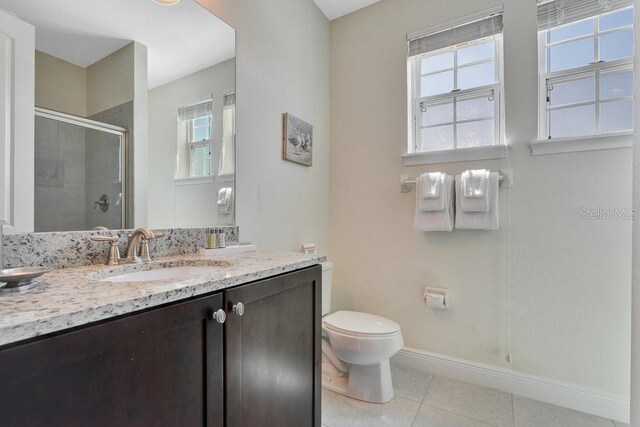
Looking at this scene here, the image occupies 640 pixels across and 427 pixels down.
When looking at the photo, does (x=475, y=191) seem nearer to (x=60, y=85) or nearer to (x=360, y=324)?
(x=360, y=324)

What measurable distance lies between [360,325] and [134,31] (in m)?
1.78

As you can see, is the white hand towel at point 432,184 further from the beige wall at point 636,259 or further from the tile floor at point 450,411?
the tile floor at point 450,411

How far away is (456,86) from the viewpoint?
6.66ft

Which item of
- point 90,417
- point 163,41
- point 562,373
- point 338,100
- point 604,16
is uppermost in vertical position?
point 604,16

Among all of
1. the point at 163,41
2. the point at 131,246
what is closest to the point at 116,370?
the point at 131,246

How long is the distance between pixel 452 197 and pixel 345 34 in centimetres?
155

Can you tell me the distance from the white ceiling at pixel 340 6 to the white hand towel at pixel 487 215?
1.56 m

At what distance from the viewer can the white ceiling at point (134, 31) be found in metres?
0.94

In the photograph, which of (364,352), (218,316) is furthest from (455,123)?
(218,316)

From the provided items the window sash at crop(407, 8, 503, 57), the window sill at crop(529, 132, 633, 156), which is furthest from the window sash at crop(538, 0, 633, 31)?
the window sill at crop(529, 132, 633, 156)

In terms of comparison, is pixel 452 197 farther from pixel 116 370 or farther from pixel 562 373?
pixel 116 370

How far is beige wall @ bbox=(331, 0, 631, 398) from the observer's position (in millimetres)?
1593

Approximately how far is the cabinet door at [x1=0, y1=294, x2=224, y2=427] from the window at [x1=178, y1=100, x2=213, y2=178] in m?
0.85

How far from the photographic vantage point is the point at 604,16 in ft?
5.39
